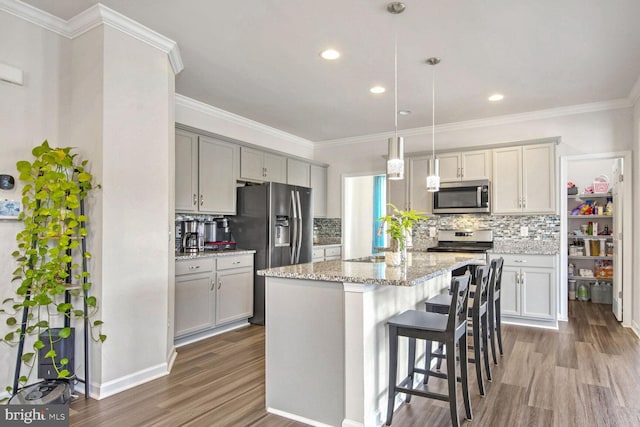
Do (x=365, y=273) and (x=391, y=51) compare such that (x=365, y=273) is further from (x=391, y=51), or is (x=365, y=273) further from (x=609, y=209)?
(x=609, y=209)

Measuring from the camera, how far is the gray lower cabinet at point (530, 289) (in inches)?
179

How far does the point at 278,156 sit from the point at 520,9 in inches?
140

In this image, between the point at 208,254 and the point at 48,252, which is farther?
the point at 208,254

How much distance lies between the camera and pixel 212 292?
418cm

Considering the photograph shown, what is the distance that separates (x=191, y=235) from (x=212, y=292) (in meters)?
0.66

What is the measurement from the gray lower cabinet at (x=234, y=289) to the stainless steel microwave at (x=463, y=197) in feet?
8.45

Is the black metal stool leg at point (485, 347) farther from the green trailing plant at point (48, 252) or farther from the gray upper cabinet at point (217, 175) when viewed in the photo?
the gray upper cabinet at point (217, 175)

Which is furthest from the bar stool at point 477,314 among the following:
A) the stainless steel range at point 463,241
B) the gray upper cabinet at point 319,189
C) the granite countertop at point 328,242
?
the gray upper cabinet at point 319,189

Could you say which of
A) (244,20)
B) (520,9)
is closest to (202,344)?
(244,20)

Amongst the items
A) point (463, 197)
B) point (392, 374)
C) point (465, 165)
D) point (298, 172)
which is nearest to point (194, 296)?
point (392, 374)

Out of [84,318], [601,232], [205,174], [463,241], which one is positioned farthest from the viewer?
[601,232]

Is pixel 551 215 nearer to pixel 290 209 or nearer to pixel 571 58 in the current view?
pixel 571 58

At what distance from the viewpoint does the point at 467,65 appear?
11.8ft

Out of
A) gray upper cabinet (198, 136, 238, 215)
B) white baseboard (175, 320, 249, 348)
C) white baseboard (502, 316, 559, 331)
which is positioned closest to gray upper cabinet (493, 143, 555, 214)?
white baseboard (502, 316, 559, 331)
